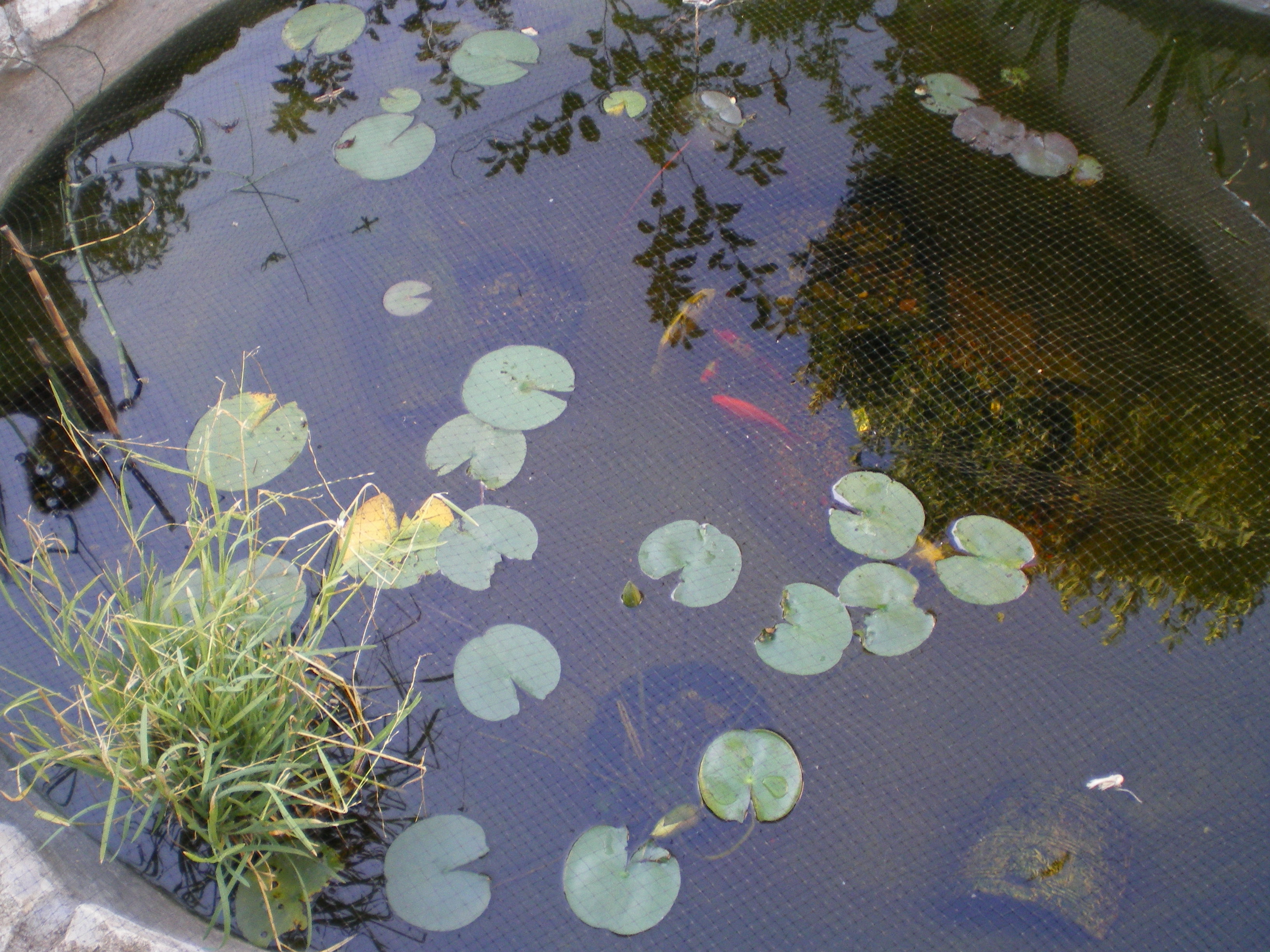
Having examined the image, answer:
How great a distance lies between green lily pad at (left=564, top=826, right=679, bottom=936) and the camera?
5.50ft

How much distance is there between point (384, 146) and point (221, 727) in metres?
1.94

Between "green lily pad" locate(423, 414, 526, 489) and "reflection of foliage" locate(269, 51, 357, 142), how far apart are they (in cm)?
128

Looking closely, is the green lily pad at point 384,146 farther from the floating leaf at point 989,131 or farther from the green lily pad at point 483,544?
the floating leaf at point 989,131

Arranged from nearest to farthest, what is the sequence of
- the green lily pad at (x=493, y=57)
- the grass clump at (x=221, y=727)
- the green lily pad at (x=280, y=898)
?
the grass clump at (x=221, y=727) → the green lily pad at (x=280, y=898) → the green lily pad at (x=493, y=57)

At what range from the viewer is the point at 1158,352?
2430mm

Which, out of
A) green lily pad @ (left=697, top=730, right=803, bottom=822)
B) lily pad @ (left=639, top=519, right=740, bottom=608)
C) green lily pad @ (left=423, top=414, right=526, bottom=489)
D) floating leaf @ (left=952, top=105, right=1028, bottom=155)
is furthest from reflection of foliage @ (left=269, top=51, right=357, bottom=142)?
green lily pad @ (left=697, top=730, right=803, bottom=822)

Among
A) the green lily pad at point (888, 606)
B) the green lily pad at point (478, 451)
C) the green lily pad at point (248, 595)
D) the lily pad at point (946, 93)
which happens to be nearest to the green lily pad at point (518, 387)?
the green lily pad at point (478, 451)

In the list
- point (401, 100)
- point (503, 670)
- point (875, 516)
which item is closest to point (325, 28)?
point (401, 100)

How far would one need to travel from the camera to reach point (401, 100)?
287 centimetres

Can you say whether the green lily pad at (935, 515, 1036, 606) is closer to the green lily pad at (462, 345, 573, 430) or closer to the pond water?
the pond water

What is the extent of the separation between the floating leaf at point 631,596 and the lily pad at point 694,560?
5 centimetres

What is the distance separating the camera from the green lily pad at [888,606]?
1.99 m

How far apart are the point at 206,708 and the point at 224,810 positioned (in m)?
0.22

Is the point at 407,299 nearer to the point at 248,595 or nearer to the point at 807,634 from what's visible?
the point at 248,595
